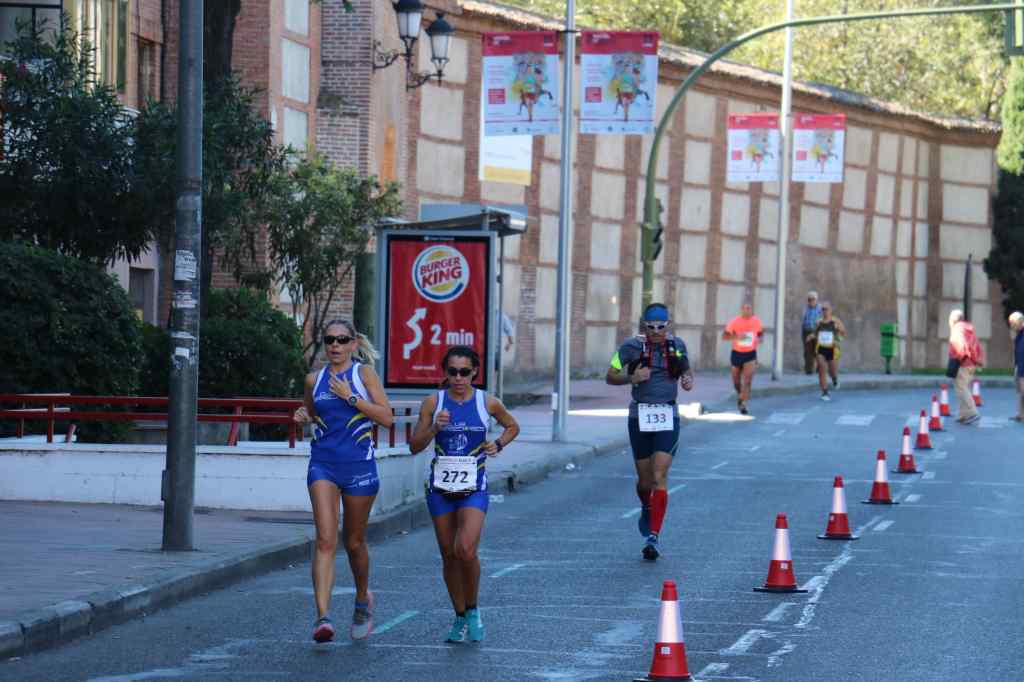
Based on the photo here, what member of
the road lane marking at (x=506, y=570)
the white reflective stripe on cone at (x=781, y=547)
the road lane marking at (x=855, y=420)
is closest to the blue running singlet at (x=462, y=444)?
the white reflective stripe on cone at (x=781, y=547)

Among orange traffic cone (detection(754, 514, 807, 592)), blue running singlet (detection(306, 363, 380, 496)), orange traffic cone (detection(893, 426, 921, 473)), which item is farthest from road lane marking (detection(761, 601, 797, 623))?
orange traffic cone (detection(893, 426, 921, 473))

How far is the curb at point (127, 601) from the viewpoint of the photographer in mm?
10383

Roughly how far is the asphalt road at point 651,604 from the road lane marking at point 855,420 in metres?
10.6

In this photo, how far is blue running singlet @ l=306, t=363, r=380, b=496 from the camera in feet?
36.4

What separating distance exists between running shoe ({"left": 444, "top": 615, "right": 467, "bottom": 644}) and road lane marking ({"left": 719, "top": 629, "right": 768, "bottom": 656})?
1416 mm

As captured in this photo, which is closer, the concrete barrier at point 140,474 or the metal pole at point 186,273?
the metal pole at point 186,273

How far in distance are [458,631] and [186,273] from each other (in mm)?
4577

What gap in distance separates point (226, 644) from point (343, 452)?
1236 mm

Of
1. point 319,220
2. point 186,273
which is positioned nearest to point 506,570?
point 186,273

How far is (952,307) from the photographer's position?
60.2 m

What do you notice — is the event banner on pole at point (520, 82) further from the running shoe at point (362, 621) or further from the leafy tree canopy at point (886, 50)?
the leafy tree canopy at point (886, 50)

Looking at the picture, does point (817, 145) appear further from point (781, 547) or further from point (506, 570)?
point (781, 547)

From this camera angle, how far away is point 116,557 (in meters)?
13.6

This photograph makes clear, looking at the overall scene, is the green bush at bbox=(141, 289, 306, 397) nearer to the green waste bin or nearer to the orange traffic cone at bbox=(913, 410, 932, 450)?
the orange traffic cone at bbox=(913, 410, 932, 450)
